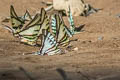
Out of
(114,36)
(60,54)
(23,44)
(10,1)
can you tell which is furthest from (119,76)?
(10,1)

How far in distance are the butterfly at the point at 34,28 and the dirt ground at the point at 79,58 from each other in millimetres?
151

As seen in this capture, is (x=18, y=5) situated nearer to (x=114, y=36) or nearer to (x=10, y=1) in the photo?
(x=10, y=1)

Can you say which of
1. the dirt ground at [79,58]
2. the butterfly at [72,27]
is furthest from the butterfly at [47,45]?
the butterfly at [72,27]

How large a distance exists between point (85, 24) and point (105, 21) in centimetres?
54

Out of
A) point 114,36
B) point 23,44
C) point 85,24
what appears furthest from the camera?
point 85,24

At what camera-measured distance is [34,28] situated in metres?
6.26

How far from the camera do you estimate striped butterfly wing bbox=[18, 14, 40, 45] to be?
6236 mm

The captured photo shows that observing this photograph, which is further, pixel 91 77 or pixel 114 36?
pixel 114 36

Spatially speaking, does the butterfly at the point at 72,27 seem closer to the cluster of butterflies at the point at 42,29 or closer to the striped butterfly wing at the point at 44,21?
the cluster of butterflies at the point at 42,29

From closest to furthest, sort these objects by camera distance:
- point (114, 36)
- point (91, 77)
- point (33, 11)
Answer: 1. point (91, 77)
2. point (114, 36)
3. point (33, 11)

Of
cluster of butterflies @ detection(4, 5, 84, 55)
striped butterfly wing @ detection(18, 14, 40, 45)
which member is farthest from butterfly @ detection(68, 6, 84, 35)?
striped butterfly wing @ detection(18, 14, 40, 45)

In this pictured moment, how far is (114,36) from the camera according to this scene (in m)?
7.29

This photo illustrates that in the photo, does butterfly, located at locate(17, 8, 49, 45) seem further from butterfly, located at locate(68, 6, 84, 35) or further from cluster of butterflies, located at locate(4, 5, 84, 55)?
butterfly, located at locate(68, 6, 84, 35)

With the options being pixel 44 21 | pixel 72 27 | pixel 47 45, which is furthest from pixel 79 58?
pixel 72 27
